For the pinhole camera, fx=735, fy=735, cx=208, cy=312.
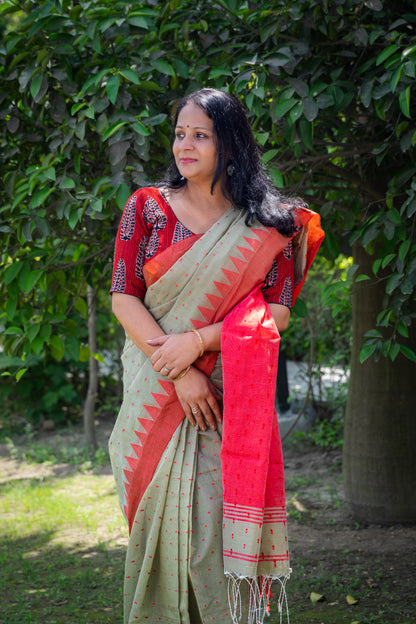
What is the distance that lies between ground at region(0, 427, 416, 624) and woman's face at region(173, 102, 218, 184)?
2039 millimetres

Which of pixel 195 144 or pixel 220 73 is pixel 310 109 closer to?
pixel 220 73

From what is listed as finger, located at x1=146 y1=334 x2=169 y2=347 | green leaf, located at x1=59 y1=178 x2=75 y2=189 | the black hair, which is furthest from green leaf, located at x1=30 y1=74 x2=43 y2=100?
finger, located at x1=146 y1=334 x2=169 y2=347

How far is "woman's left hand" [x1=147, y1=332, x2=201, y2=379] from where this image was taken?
7.27 feet

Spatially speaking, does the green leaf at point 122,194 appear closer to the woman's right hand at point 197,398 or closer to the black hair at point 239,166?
the black hair at point 239,166

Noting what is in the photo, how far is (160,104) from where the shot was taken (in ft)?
11.3

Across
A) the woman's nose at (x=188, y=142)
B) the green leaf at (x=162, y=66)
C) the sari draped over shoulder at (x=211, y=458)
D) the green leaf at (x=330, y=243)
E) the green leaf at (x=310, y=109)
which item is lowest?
the sari draped over shoulder at (x=211, y=458)

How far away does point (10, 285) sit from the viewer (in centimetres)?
340

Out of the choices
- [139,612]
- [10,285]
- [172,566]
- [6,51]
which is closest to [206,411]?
[172,566]

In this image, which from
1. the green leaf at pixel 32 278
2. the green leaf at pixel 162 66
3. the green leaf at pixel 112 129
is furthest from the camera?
the green leaf at pixel 32 278

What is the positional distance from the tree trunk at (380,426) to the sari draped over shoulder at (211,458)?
204 cm

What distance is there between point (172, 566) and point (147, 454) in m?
0.34

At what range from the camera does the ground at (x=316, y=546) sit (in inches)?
130

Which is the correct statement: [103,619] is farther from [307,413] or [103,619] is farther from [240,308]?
[307,413]

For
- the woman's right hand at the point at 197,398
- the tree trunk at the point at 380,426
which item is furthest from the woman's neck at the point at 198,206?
the tree trunk at the point at 380,426
